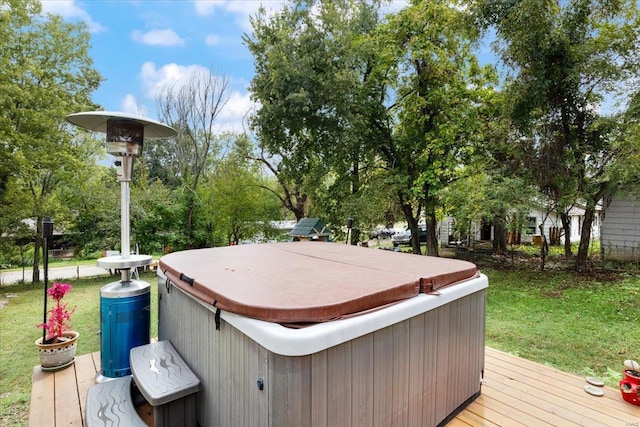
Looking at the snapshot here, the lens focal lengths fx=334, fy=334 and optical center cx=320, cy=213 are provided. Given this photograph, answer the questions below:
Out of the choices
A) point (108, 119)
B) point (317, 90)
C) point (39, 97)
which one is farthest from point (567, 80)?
point (39, 97)

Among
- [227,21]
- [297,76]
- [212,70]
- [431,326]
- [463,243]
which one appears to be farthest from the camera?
[463,243]

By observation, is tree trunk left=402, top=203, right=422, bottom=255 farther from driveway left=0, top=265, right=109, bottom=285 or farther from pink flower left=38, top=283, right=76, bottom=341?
driveway left=0, top=265, right=109, bottom=285

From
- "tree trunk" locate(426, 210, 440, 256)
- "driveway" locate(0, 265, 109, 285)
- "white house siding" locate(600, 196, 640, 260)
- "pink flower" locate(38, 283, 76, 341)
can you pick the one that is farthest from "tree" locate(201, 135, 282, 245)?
"white house siding" locate(600, 196, 640, 260)

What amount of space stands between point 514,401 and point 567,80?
7.00m

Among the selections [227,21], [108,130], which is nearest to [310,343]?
[108,130]

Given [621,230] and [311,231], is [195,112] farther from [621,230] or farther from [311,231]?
[621,230]

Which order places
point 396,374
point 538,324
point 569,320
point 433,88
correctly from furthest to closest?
point 433,88
point 569,320
point 538,324
point 396,374

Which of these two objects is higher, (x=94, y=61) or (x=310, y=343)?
(x=94, y=61)

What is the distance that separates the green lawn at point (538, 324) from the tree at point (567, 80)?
1.97m

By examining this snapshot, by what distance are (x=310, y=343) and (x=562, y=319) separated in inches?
207

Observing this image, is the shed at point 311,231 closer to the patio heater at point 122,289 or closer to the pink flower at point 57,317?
the patio heater at point 122,289

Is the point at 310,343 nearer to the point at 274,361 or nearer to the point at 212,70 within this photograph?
the point at 274,361

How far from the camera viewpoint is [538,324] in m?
4.79

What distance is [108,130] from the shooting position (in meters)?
2.68
